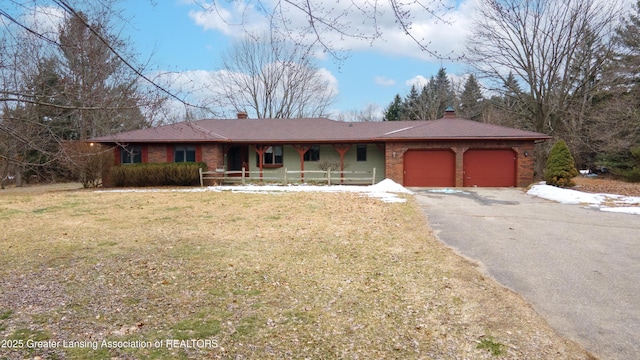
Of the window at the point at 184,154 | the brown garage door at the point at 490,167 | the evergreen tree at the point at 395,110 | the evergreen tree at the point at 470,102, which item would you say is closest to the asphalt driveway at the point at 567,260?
the brown garage door at the point at 490,167

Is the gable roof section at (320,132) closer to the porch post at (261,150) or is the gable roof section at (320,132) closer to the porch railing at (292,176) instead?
the porch post at (261,150)

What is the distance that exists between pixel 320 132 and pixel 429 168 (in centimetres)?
645

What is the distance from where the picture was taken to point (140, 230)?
8141mm

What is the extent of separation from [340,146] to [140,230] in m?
13.7

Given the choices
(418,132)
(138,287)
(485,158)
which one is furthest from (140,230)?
(485,158)

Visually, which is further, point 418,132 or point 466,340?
point 418,132

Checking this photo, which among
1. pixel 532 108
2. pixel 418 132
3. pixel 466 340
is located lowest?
pixel 466 340

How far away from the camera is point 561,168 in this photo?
15789mm

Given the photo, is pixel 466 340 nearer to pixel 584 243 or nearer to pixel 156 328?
pixel 156 328

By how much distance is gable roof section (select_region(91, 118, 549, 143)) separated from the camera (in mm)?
18750

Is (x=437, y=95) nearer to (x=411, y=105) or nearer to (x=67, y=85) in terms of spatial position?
(x=411, y=105)

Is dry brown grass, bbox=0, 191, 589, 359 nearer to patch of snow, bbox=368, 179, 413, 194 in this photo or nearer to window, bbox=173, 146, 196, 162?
patch of snow, bbox=368, 179, 413, 194

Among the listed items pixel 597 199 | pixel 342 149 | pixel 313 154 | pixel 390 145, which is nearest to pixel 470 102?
pixel 390 145

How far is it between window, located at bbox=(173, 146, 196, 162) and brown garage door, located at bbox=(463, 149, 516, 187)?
47.9ft
